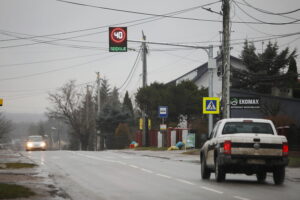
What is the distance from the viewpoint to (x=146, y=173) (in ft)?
70.4

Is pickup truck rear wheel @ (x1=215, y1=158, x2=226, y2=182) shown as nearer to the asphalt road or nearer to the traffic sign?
the asphalt road

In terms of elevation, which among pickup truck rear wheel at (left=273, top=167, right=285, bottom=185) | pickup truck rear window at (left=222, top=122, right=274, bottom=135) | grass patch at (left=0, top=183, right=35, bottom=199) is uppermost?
pickup truck rear window at (left=222, top=122, right=274, bottom=135)

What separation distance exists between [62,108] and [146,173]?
260ft

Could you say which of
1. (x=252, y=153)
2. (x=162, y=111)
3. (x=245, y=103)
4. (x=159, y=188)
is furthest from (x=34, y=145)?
(x=159, y=188)

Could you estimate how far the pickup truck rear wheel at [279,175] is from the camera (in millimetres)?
17203

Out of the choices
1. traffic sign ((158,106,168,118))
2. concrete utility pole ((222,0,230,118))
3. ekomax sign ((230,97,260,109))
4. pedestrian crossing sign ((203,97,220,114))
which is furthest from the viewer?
traffic sign ((158,106,168,118))

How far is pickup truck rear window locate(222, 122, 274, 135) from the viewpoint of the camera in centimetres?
1792

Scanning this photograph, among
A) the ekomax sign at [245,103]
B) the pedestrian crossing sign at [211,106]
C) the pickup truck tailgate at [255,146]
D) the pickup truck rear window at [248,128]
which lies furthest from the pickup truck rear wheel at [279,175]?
the pedestrian crossing sign at [211,106]

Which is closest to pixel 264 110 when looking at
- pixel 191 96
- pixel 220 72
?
pixel 191 96

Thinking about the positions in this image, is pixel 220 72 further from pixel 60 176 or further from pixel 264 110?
pixel 264 110

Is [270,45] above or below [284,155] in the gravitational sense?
above

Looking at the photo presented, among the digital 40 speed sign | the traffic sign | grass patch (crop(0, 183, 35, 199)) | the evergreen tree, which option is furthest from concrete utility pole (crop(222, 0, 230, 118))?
the evergreen tree

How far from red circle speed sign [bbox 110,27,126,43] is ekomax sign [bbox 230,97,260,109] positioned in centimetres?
616

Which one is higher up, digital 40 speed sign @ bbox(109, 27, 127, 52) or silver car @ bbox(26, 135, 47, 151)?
digital 40 speed sign @ bbox(109, 27, 127, 52)
